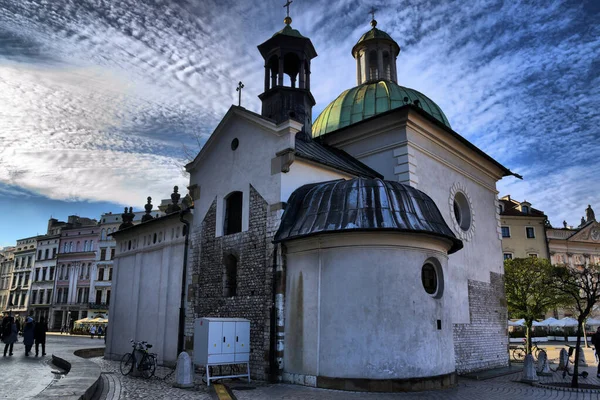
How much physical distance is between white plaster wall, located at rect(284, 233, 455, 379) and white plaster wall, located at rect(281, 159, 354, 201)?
201 centimetres

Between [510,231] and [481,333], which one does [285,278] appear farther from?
[510,231]

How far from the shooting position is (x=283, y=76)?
18.2m

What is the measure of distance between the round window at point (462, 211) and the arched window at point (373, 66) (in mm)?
7909

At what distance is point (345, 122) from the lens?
2080cm

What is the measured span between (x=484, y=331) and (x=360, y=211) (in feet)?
33.0

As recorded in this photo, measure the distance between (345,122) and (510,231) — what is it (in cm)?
3405

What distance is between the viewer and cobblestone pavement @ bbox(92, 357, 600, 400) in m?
10.9

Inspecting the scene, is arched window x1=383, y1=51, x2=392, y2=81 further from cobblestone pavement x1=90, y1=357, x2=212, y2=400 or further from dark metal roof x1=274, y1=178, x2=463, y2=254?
cobblestone pavement x1=90, y1=357, x2=212, y2=400

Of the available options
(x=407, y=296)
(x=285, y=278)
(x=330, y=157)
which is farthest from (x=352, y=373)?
(x=330, y=157)

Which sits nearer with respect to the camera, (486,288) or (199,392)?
(199,392)

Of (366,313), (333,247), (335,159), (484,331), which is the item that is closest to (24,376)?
(333,247)

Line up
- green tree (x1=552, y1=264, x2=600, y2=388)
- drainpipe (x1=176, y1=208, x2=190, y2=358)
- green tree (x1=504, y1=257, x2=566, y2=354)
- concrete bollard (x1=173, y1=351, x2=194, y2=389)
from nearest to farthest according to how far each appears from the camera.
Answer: concrete bollard (x1=173, y1=351, x2=194, y2=389)
green tree (x1=552, y1=264, x2=600, y2=388)
drainpipe (x1=176, y1=208, x2=190, y2=358)
green tree (x1=504, y1=257, x2=566, y2=354)

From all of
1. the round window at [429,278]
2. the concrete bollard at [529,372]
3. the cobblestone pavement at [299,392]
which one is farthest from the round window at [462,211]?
the cobblestone pavement at [299,392]

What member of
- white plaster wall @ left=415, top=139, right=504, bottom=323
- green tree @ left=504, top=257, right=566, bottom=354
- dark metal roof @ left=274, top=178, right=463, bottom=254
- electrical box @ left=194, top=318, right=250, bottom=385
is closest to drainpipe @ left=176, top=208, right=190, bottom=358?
electrical box @ left=194, top=318, right=250, bottom=385
